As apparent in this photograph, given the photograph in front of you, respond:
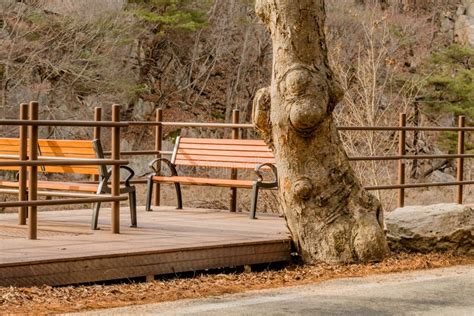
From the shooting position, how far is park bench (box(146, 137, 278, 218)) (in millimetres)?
13273

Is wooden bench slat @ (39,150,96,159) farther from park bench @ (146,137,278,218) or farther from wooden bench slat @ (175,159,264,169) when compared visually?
wooden bench slat @ (175,159,264,169)

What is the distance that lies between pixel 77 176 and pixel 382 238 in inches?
1006

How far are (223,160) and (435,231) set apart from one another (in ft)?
9.91

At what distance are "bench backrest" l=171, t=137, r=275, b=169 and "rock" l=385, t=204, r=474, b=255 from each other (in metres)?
1.88

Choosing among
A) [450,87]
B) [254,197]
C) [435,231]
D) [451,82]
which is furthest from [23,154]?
[450,87]

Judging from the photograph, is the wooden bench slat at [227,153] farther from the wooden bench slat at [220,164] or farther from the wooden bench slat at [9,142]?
the wooden bench slat at [9,142]

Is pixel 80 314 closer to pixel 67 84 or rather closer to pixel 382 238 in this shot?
pixel 382 238

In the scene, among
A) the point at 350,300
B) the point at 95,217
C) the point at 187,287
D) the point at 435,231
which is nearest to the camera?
the point at 350,300

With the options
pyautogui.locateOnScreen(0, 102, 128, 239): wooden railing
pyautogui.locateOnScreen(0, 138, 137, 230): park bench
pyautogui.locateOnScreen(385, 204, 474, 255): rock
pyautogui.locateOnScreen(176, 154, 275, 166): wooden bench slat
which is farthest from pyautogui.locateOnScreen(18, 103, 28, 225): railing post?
pyautogui.locateOnScreen(385, 204, 474, 255): rock

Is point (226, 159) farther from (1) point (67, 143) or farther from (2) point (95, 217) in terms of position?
(2) point (95, 217)

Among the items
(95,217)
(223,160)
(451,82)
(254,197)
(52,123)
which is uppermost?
(451,82)

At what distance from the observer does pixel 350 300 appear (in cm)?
889

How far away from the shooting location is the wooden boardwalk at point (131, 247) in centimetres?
930

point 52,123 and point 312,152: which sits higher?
point 52,123
